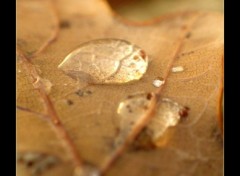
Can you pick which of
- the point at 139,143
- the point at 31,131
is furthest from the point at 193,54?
the point at 31,131

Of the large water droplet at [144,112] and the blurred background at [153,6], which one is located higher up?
the large water droplet at [144,112]

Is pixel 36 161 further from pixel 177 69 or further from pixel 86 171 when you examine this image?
pixel 177 69

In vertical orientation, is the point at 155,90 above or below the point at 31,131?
below

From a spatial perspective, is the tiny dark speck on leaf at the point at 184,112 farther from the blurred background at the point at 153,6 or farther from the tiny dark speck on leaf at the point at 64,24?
the blurred background at the point at 153,6

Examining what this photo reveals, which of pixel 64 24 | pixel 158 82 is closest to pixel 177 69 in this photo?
pixel 158 82

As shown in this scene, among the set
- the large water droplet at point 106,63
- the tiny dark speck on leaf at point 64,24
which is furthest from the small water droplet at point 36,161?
the tiny dark speck on leaf at point 64,24

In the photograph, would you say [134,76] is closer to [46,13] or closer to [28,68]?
[28,68]

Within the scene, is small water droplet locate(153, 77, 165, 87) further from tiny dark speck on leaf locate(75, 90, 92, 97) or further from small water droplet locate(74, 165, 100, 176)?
small water droplet locate(74, 165, 100, 176)
